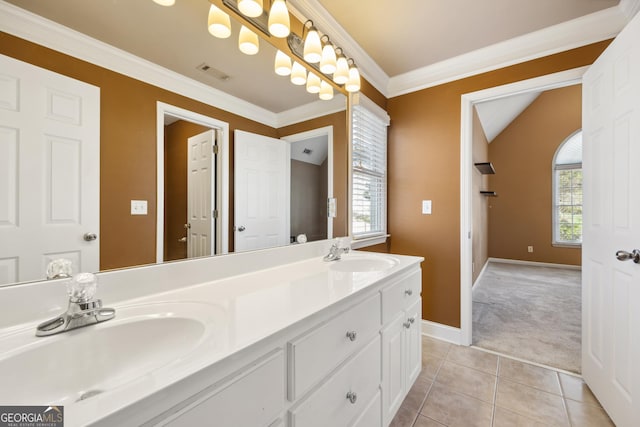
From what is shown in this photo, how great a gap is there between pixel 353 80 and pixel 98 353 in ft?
6.56

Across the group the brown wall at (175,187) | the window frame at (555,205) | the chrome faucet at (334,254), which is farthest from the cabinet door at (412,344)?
the window frame at (555,205)

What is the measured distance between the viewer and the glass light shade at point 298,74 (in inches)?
63.5

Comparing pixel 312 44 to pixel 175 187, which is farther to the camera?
pixel 312 44

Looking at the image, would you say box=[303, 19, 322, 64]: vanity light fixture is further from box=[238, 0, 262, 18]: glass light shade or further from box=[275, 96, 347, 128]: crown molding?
box=[238, 0, 262, 18]: glass light shade

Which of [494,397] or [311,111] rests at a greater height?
[311,111]

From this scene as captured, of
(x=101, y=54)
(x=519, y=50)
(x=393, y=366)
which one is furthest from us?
(x=519, y=50)

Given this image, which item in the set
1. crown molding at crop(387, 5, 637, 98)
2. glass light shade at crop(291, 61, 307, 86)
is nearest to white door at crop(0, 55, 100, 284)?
glass light shade at crop(291, 61, 307, 86)

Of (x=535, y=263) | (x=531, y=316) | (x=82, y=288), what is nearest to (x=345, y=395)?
(x=82, y=288)

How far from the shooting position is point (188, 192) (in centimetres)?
110

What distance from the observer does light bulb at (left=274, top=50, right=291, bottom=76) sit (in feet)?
4.92

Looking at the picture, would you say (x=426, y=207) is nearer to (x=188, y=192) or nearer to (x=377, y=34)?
(x=377, y=34)

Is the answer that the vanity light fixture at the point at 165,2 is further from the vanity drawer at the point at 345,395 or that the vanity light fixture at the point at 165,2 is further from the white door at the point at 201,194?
the vanity drawer at the point at 345,395

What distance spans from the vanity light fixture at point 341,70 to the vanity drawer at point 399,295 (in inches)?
55.7

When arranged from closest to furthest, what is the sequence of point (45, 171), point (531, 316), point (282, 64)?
point (45, 171) < point (282, 64) < point (531, 316)
